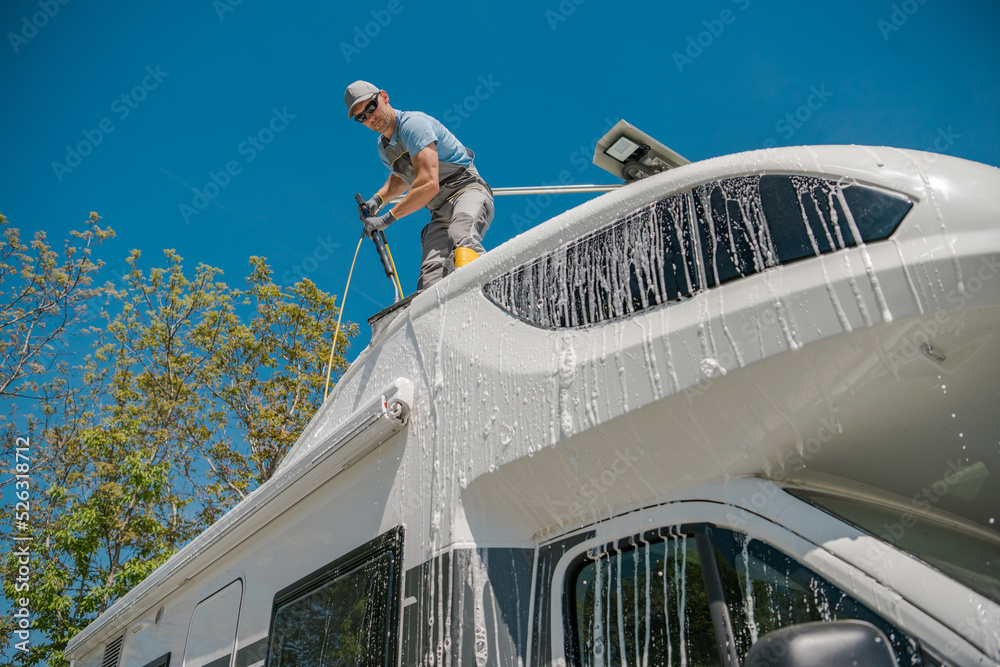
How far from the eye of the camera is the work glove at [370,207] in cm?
415

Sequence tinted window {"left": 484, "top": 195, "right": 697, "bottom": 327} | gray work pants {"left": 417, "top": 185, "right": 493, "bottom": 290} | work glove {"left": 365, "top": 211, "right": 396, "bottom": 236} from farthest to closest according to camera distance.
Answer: work glove {"left": 365, "top": 211, "right": 396, "bottom": 236}
gray work pants {"left": 417, "top": 185, "right": 493, "bottom": 290}
tinted window {"left": 484, "top": 195, "right": 697, "bottom": 327}

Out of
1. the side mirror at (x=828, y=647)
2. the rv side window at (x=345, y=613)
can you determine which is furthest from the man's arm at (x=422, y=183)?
the side mirror at (x=828, y=647)

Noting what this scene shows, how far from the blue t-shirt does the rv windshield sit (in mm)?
2765

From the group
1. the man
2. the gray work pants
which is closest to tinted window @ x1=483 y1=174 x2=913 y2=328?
the gray work pants

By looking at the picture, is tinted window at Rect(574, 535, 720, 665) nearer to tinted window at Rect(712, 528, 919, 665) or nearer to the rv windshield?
tinted window at Rect(712, 528, 919, 665)

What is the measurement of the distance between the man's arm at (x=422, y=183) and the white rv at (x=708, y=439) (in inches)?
54.3

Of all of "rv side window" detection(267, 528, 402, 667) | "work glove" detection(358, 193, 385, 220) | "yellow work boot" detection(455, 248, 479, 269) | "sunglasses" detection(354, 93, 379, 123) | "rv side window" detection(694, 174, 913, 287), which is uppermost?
"sunglasses" detection(354, 93, 379, 123)

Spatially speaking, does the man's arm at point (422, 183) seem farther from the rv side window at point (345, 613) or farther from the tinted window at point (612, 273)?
the rv side window at point (345, 613)

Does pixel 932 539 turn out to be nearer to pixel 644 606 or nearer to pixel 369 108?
pixel 644 606

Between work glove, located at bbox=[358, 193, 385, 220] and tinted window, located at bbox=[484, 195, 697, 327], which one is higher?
work glove, located at bbox=[358, 193, 385, 220]

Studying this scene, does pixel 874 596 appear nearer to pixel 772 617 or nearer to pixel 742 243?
pixel 772 617

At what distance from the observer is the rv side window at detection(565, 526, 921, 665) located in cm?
153

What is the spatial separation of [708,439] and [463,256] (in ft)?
5.76

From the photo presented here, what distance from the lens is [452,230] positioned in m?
3.64
